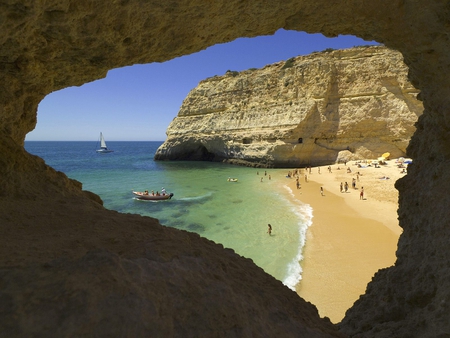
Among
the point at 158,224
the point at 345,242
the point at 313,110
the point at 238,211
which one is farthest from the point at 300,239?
the point at 313,110

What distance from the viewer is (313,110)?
32.4 metres

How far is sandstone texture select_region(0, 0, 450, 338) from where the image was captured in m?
1.60

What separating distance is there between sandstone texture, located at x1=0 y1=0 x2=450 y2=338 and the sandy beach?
12.5 feet

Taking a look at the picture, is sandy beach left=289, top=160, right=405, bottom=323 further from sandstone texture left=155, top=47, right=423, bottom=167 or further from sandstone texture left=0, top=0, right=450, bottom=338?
sandstone texture left=155, top=47, right=423, bottom=167

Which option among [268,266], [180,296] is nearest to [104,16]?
[180,296]

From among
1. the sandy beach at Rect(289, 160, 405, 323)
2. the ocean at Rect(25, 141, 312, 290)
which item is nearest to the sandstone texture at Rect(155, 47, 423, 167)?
the ocean at Rect(25, 141, 312, 290)

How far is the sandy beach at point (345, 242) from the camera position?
7.40 metres

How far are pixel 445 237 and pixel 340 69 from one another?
110 ft

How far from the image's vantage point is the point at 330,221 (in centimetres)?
1345

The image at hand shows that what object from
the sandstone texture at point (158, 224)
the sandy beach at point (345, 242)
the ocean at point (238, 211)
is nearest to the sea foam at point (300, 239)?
the ocean at point (238, 211)

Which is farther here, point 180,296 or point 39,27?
point 39,27

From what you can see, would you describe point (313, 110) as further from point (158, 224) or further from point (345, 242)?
point (158, 224)

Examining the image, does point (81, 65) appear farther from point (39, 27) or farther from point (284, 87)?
point (284, 87)

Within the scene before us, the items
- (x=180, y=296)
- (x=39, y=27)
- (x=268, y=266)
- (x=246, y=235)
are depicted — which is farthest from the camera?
(x=246, y=235)
